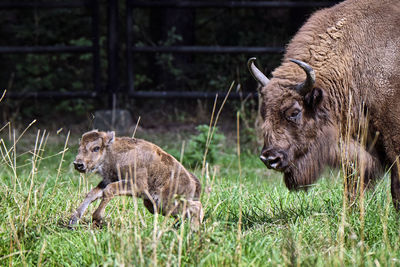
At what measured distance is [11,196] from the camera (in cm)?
432

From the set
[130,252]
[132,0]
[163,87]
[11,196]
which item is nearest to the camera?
[130,252]

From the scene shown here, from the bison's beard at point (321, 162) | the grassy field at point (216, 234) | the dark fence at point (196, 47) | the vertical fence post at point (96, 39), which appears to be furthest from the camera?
the vertical fence post at point (96, 39)

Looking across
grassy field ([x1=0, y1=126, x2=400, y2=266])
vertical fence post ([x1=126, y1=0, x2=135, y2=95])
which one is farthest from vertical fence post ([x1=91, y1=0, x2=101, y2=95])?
grassy field ([x1=0, y1=126, x2=400, y2=266])

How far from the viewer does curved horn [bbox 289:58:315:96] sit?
4.54 m

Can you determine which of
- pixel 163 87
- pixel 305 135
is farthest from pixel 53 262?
pixel 163 87

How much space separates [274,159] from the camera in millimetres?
4555

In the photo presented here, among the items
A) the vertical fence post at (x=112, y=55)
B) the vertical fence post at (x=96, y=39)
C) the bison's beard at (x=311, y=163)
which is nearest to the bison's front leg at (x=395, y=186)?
the bison's beard at (x=311, y=163)

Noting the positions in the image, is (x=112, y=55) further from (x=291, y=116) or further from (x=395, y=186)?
(x=395, y=186)

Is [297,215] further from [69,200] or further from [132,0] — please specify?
[132,0]

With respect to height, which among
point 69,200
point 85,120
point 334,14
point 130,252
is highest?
point 334,14

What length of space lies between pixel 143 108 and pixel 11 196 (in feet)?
23.3

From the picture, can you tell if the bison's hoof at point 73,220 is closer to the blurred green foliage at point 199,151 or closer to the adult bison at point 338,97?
the adult bison at point 338,97

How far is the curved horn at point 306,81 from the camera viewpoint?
454 centimetres

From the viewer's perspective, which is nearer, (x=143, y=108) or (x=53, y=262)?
(x=53, y=262)
